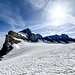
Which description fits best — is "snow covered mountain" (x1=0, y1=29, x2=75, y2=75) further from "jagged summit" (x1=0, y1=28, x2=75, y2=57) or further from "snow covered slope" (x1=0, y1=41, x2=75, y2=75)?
"jagged summit" (x1=0, y1=28, x2=75, y2=57)

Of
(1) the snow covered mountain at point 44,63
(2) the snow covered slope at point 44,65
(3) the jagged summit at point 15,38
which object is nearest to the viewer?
(2) the snow covered slope at point 44,65

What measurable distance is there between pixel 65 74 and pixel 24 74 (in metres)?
3.89

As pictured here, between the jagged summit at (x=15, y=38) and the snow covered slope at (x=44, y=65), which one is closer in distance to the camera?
the snow covered slope at (x=44, y=65)

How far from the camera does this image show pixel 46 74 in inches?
187

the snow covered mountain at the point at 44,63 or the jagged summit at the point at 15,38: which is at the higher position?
the jagged summit at the point at 15,38

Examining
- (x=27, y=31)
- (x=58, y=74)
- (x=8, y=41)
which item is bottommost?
(x=58, y=74)

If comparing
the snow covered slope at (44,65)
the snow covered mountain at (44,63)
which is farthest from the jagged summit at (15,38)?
the snow covered slope at (44,65)

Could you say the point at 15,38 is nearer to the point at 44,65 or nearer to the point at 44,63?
the point at 44,63

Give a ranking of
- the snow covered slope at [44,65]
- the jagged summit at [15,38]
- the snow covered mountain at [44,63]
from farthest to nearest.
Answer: the jagged summit at [15,38] < the snow covered mountain at [44,63] < the snow covered slope at [44,65]

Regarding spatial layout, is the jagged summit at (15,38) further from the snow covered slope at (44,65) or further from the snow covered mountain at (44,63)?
the snow covered slope at (44,65)

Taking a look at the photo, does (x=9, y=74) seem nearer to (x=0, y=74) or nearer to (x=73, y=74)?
(x=0, y=74)

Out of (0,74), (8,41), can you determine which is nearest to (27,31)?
(8,41)

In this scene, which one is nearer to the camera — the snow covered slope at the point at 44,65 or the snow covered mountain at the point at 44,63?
the snow covered slope at the point at 44,65

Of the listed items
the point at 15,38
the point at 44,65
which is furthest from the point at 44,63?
the point at 15,38
